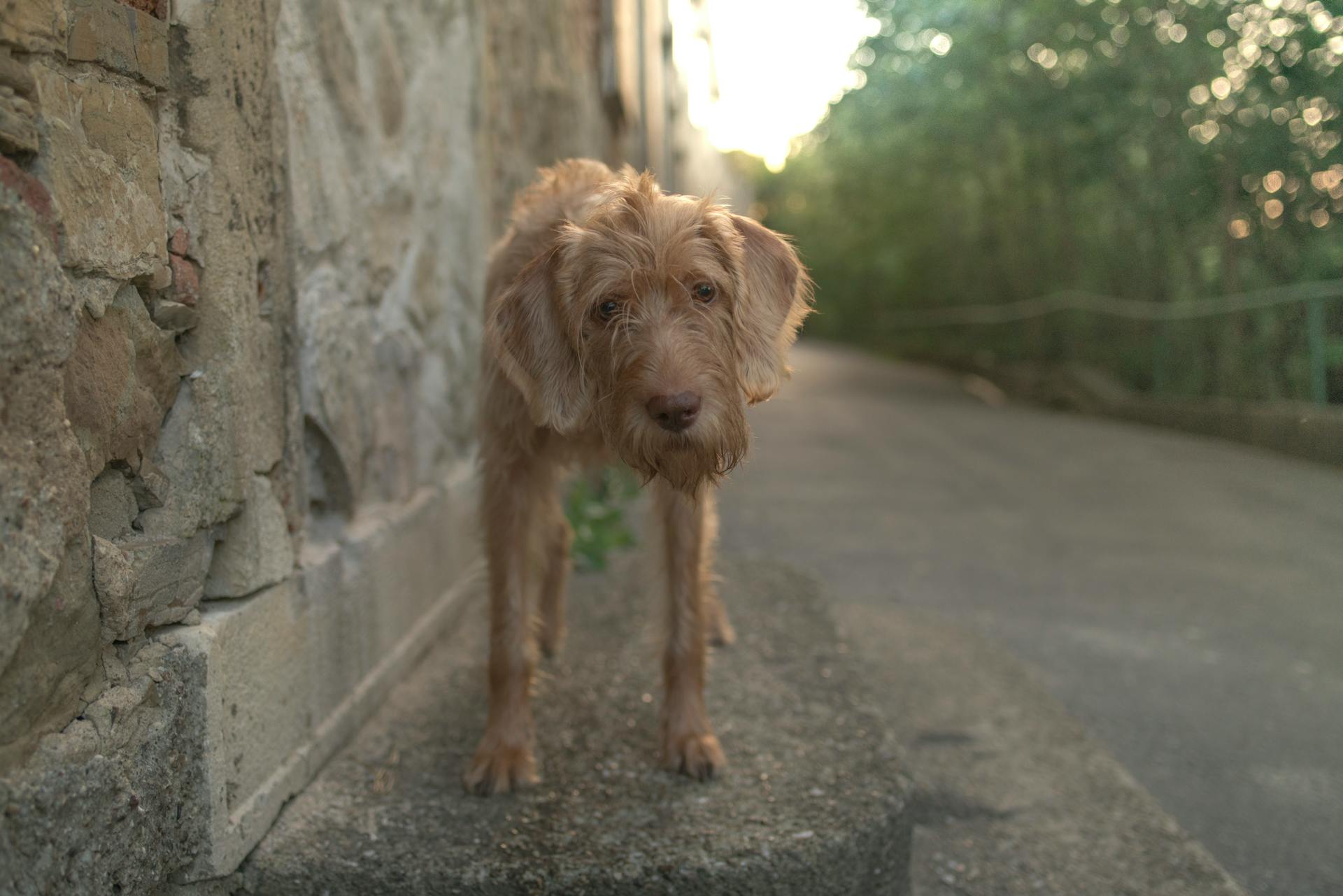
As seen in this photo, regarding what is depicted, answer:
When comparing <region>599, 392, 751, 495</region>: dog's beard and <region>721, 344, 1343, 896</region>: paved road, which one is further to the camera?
<region>721, 344, 1343, 896</region>: paved road

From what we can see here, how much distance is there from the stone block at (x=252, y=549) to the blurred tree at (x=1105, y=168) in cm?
169

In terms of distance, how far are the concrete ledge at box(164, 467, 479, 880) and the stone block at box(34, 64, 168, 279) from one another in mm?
667

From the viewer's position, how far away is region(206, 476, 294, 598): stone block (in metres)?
1.99

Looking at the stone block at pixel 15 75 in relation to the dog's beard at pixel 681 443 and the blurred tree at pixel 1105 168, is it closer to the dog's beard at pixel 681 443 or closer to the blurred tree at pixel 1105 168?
the dog's beard at pixel 681 443

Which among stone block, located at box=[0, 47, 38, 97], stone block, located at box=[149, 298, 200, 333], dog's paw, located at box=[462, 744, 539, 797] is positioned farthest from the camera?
dog's paw, located at box=[462, 744, 539, 797]

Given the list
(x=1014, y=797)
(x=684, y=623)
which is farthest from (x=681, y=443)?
(x=1014, y=797)

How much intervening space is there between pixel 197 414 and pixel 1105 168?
8716 mm

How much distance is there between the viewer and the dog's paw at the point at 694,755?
248cm

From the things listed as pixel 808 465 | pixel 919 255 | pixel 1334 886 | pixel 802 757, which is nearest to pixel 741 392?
pixel 802 757

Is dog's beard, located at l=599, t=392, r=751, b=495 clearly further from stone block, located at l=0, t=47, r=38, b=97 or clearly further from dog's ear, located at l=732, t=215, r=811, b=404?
stone block, located at l=0, t=47, r=38, b=97

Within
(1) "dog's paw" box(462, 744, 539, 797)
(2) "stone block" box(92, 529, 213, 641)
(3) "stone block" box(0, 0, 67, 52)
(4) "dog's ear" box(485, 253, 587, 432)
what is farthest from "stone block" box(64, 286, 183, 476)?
(1) "dog's paw" box(462, 744, 539, 797)

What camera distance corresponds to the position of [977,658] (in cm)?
411

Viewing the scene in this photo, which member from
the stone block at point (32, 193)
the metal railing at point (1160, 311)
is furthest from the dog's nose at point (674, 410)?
the metal railing at point (1160, 311)

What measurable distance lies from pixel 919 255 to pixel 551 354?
1813 centimetres
